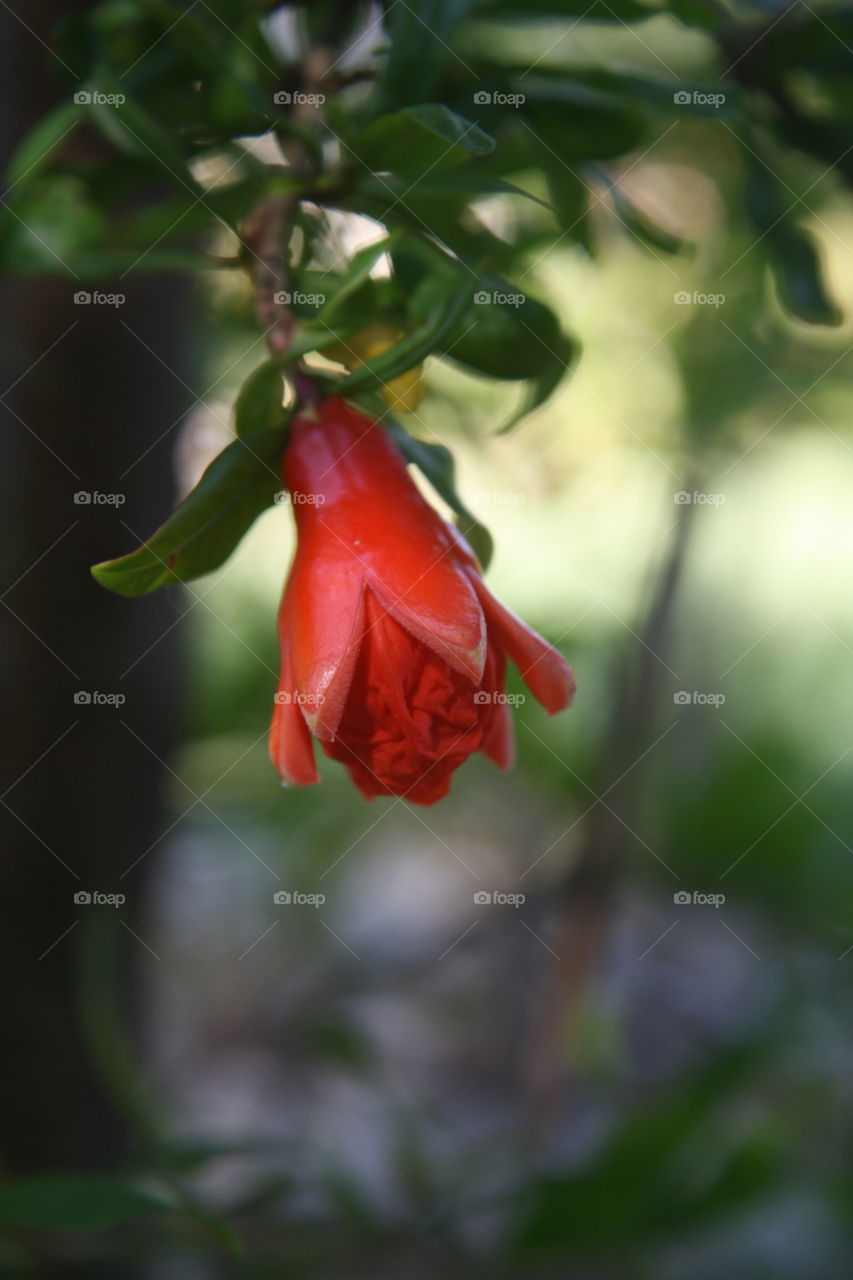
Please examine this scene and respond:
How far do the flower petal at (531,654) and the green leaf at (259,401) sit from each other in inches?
3.7

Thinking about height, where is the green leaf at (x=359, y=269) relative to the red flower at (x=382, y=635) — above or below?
above

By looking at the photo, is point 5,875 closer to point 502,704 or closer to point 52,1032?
point 52,1032

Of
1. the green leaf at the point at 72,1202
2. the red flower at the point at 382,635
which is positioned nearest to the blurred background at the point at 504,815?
the green leaf at the point at 72,1202

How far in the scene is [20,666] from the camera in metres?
0.79

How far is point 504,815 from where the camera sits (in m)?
1.51

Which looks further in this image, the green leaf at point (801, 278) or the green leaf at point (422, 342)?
the green leaf at point (801, 278)

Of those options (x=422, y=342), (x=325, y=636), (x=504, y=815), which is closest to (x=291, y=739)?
(x=325, y=636)

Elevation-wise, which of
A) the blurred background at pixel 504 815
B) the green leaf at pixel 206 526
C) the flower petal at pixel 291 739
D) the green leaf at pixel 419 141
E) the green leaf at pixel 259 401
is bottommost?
the blurred background at pixel 504 815

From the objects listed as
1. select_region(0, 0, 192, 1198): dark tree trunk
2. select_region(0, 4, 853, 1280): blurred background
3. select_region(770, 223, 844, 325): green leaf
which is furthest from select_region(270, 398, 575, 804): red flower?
select_region(0, 0, 192, 1198): dark tree trunk

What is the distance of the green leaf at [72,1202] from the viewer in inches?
19.8

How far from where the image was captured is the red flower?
0.35m

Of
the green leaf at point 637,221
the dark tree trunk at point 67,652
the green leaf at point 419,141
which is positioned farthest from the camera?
the dark tree trunk at point 67,652

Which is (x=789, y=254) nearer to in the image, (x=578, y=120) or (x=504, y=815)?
(x=578, y=120)

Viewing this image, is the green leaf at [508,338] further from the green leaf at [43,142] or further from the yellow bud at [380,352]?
the green leaf at [43,142]
